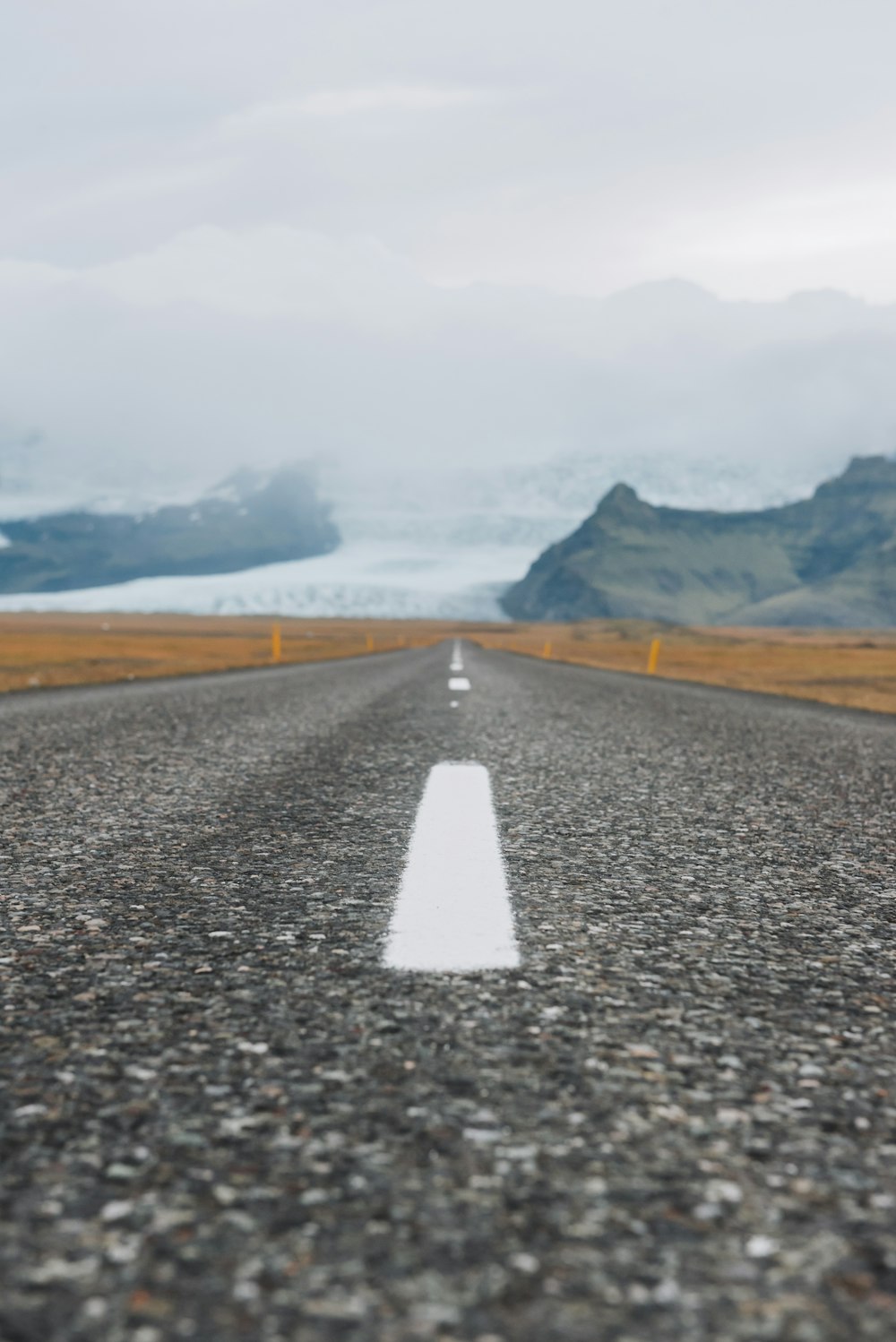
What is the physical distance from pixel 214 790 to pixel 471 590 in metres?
153

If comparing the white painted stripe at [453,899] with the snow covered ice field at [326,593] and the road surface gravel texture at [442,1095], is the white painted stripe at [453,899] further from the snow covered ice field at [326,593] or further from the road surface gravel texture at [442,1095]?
the snow covered ice field at [326,593]

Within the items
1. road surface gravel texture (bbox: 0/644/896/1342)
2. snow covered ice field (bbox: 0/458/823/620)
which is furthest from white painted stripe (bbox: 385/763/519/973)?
snow covered ice field (bbox: 0/458/823/620)

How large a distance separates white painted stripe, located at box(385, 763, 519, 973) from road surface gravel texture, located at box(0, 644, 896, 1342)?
86 millimetres

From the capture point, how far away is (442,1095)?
1956 mm

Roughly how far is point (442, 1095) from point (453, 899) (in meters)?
1.54

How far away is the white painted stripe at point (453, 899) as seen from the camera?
2848mm

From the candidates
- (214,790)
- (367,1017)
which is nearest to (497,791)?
(214,790)

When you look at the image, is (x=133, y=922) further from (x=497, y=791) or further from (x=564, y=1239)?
(x=497, y=791)

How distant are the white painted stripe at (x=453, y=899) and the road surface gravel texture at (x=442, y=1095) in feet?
0.28

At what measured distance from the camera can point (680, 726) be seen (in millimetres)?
11375

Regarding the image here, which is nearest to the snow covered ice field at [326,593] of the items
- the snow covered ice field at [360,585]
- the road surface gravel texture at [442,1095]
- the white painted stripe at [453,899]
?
the snow covered ice field at [360,585]

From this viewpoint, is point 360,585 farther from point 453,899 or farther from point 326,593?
point 453,899

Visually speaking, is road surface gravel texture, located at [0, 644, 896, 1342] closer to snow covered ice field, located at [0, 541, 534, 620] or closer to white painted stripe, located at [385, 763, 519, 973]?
white painted stripe, located at [385, 763, 519, 973]

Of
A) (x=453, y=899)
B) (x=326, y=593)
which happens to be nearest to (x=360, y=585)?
(x=326, y=593)
